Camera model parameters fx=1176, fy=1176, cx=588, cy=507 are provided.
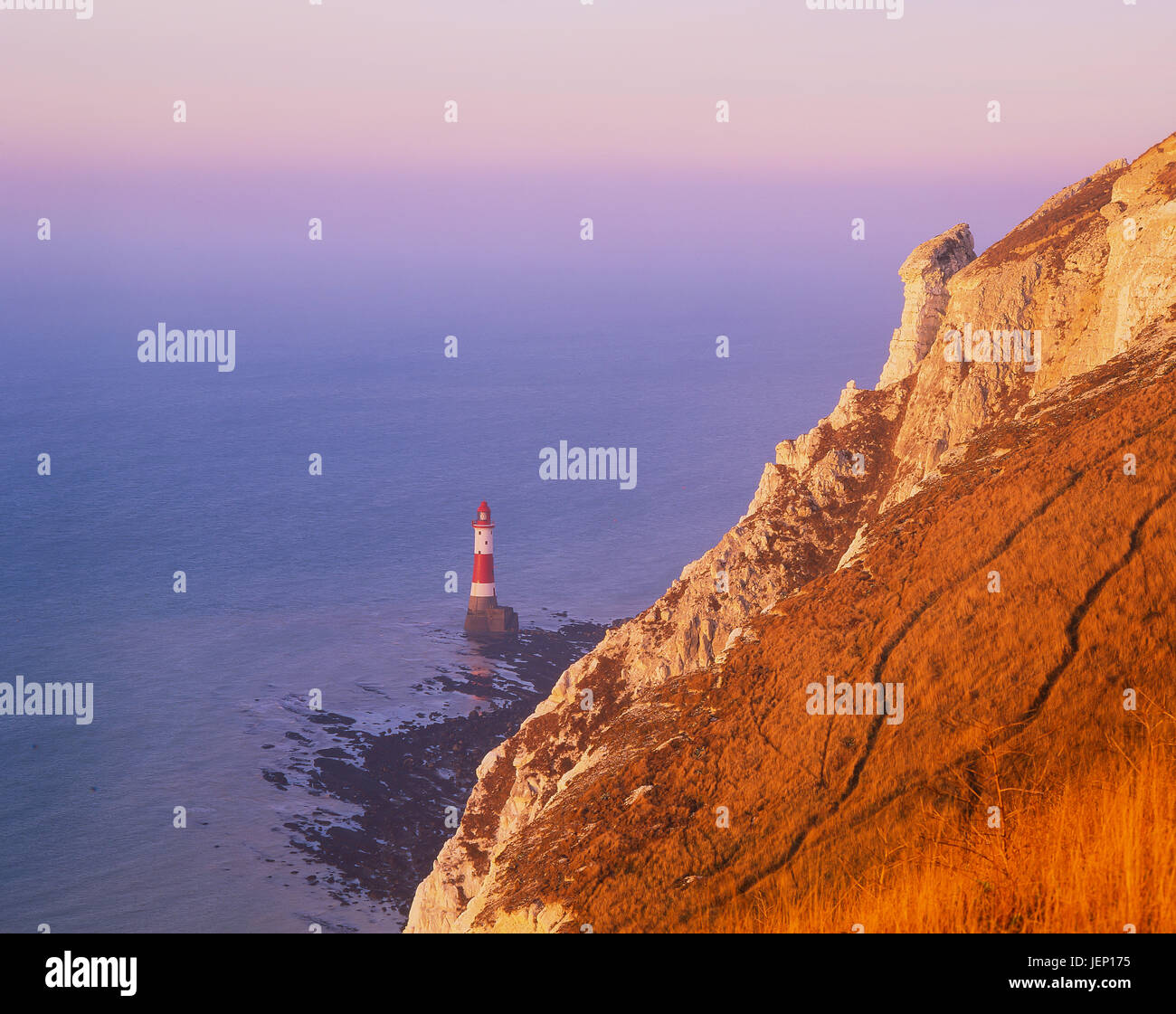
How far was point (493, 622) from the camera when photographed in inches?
3164

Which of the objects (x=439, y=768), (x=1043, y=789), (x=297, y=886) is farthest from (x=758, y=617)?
(x=439, y=768)

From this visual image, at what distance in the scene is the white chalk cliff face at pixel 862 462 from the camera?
2800cm

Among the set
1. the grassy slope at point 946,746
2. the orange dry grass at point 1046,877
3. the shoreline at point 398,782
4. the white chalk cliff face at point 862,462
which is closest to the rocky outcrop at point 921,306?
the white chalk cliff face at point 862,462

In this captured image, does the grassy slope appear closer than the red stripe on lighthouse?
Yes

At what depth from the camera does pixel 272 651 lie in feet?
275

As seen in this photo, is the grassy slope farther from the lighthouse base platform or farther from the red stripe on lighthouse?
the lighthouse base platform

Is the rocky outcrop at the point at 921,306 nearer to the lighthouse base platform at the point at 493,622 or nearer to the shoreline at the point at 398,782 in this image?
the shoreline at the point at 398,782

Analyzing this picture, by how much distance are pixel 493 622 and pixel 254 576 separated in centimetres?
3550

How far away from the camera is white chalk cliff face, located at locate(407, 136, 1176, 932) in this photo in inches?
1102

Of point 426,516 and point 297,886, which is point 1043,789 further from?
point 426,516

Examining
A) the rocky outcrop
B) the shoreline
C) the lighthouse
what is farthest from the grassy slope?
the lighthouse

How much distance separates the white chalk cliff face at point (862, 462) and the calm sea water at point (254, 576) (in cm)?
1676

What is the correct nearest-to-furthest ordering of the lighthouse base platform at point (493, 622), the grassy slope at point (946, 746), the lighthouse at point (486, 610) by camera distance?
the grassy slope at point (946, 746)
the lighthouse at point (486, 610)
the lighthouse base platform at point (493, 622)

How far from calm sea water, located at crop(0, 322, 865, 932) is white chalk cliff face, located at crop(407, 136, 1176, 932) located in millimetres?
16756
